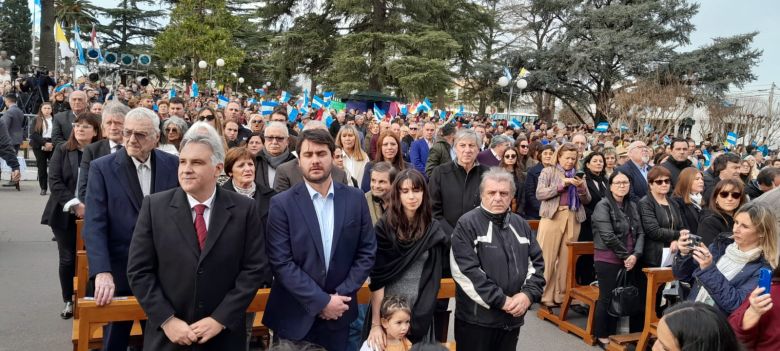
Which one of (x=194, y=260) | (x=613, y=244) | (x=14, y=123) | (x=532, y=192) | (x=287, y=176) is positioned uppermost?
(x=14, y=123)

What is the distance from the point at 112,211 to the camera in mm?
3473

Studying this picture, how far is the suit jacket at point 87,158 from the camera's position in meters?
4.25

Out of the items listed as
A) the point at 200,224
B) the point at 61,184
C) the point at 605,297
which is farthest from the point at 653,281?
the point at 61,184

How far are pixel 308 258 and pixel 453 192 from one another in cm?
240

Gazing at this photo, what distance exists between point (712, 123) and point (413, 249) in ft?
101

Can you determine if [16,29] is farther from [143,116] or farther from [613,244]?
[613,244]

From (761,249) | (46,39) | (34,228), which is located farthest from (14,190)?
(46,39)

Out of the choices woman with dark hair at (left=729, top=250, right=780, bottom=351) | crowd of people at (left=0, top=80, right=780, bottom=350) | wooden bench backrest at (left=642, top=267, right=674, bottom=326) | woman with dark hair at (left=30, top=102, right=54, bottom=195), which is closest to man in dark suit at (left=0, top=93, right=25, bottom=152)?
woman with dark hair at (left=30, top=102, right=54, bottom=195)

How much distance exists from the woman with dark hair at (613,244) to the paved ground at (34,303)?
0.36 meters

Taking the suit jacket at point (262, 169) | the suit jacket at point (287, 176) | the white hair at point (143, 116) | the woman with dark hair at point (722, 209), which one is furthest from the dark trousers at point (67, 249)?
the woman with dark hair at point (722, 209)

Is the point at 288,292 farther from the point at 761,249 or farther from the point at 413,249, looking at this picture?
the point at 761,249

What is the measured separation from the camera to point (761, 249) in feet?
11.3

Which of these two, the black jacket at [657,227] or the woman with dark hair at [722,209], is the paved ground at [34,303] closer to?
the black jacket at [657,227]

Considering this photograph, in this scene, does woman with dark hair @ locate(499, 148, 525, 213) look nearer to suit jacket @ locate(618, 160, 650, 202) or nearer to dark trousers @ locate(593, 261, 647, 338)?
suit jacket @ locate(618, 160, 650, 202)
